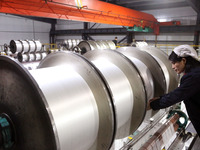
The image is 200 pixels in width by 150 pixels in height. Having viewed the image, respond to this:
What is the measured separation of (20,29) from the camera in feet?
45.4

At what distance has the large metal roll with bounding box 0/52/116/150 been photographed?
2.13 feet

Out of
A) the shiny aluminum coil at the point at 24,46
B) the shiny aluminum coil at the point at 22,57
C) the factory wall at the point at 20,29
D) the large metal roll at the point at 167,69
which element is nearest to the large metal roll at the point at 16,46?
the shiny aluminum coil at the point at 24,46

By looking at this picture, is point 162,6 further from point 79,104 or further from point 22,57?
point 79,104

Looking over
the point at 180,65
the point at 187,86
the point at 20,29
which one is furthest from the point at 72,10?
the point at 20,29

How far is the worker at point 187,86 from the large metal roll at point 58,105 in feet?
1.55

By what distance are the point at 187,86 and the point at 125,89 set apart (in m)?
0.39

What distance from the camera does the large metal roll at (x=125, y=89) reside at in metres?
1.14

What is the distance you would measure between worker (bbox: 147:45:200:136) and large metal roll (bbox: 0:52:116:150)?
1.55 feet

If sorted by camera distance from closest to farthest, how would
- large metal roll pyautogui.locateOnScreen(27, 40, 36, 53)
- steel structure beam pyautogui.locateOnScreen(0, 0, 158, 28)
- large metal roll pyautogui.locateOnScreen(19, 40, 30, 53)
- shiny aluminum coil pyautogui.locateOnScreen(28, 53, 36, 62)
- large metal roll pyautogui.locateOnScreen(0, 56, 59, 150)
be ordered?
1. large metal roll pyautogui.locateOnScreen(0, 56, 59, 150)
2. steel structure beam pyautogui.locateOnScreen(0, 0, 158, 28)
3. large metal roll pyautogui.locateOnScreen(19, 40, 30, 53)
4. large metal roll pyautogui.locateOnScreen(27, 40, 36, 53)
5. shiny aluminum coil pyautogui.locateOnScreen(28, 53, 36, 62)

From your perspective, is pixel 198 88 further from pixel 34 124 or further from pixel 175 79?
pixel 34 124

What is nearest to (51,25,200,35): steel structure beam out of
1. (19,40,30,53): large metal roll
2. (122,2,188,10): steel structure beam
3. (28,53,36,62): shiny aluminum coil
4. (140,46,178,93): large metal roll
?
(122,2,188,10): steel structure beam

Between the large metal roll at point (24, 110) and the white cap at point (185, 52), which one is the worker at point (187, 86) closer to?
the white cap at point (185, 52)

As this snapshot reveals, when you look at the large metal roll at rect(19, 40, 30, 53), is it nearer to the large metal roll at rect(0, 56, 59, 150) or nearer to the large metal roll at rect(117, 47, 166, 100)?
the large metal roll at rect(117, 47, 166, 100)

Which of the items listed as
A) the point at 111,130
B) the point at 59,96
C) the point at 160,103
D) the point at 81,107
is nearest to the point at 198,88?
the point at 160,103
